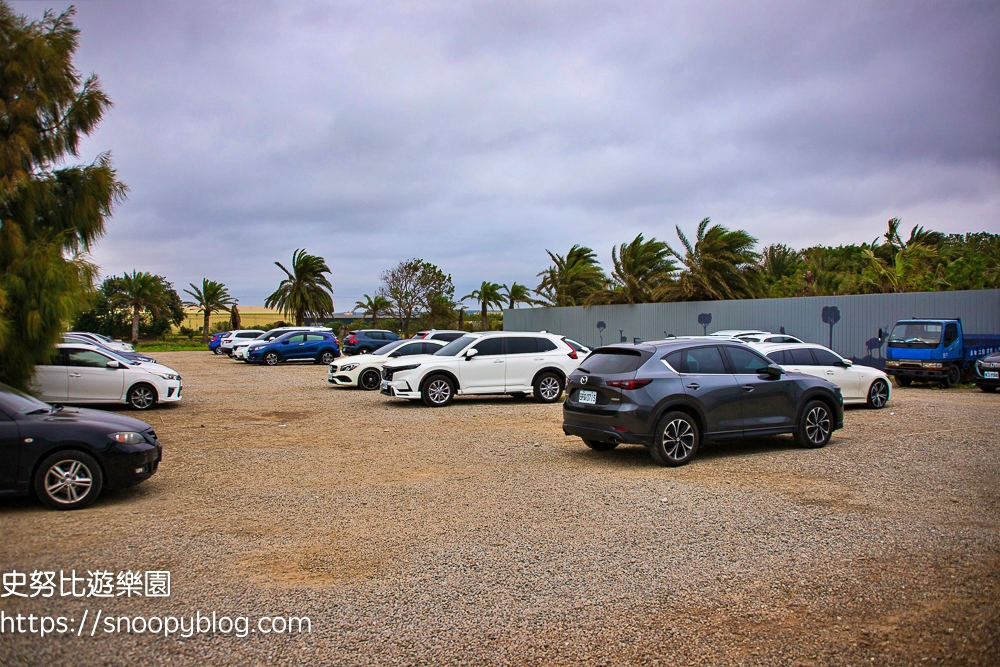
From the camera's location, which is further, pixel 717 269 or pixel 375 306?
pixel 375 306

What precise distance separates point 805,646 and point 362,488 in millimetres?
5219

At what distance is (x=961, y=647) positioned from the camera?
4.15 meters

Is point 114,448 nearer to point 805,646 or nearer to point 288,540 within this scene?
point 288,540

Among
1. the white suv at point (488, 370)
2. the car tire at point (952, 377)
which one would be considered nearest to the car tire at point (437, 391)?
the white suv at point (488, 370)

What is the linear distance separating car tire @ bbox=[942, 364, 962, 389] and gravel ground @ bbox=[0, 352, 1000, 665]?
11.7 m

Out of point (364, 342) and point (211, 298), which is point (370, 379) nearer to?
point (364, 342)

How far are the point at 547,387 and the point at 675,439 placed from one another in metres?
8.05

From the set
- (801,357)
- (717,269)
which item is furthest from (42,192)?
(717,269)

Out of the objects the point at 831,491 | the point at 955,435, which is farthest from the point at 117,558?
the point at 955,435

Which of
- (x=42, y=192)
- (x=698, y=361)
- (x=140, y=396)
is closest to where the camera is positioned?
(x=698, y=361)

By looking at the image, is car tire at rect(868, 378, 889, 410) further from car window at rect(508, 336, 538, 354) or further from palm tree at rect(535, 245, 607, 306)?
palm tree at rect(535, 245, 607, 306)

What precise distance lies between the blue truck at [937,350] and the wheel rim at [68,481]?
21.1m

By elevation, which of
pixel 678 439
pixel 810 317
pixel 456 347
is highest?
pixel 810 317

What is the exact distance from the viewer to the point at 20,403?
7645mm
